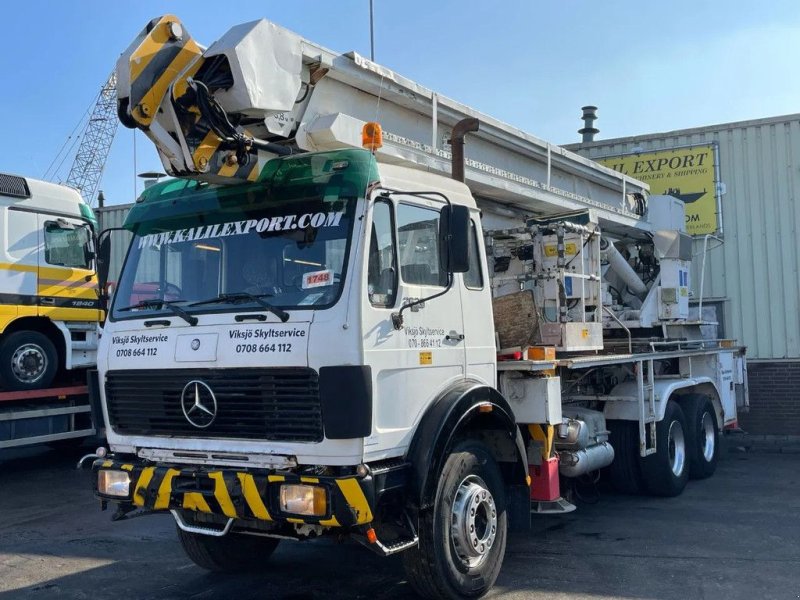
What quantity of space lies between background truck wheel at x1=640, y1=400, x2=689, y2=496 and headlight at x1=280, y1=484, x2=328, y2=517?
16.5 ft

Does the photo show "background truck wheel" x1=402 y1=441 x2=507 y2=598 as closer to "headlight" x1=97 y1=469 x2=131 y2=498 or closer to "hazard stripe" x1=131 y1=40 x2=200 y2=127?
"headlight" x1=97 y1=469 x2=131 y2=498

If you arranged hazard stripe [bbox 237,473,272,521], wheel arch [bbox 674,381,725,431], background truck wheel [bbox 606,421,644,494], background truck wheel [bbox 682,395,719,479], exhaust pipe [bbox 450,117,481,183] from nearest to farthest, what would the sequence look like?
hazard stripe [bbox 237,473,272,521] → exhaust pipe [bbox 450,117,481,183] → background truck wheel [bbox 606,421,644,494] → background truck wheel [bbox 682,395,719,479] → wheel arch [bbox 674,381,725,431]

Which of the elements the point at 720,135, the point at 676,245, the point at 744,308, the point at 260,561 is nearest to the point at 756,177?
the point at 720,135

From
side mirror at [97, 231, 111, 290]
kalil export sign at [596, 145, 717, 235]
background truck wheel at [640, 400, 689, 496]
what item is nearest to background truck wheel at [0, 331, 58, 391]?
side mirror at [97, 231, 111, 290]

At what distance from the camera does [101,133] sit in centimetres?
5678

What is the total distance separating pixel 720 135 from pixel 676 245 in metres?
4.38

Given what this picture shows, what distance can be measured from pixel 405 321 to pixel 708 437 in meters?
6.41

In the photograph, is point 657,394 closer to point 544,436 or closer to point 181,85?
point 544,436

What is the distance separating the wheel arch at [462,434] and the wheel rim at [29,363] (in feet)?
23.7

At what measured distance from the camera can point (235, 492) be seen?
4.43 metres

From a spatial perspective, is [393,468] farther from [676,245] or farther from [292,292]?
[676,245]

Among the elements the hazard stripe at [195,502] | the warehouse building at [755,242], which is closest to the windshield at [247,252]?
the hazard stripe at [195,502]

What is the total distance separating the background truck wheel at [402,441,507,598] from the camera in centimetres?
467

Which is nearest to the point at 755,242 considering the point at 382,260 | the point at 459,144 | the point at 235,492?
the point at 459,144
